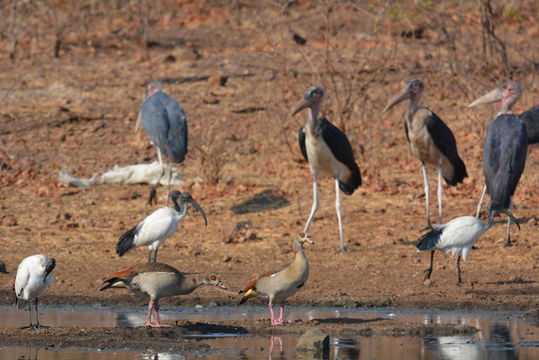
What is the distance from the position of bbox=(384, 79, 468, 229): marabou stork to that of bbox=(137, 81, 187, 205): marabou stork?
2.47 meters

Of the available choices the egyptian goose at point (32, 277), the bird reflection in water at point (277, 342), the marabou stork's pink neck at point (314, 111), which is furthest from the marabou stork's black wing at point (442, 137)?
the egyptian goose at point (32, 277)

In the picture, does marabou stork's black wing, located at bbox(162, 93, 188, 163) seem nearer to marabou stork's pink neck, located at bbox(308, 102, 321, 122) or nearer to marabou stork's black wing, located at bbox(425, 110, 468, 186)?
marabou stork's pink neck, located at bbox(308, 102, 321, 122)

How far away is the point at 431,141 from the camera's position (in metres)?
10.9

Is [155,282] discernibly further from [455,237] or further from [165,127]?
[165,127]

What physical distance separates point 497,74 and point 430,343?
328 inches

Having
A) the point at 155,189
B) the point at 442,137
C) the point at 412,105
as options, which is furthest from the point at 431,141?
the point at 155,189

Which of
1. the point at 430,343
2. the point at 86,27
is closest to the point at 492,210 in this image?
the point at 430,343

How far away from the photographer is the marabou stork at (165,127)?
12.3 metres

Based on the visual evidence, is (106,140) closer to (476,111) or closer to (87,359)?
(476,111)

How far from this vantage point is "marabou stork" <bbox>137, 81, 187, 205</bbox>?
12.3m

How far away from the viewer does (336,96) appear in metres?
12.7

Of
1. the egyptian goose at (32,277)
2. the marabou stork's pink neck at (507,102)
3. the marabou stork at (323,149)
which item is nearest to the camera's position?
the egyptian goose at (32,277)

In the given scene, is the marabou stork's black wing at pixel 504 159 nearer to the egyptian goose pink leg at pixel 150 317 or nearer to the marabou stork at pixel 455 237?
the marabou stork at pixel 455 237

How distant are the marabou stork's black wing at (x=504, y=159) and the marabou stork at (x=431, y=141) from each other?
0.64 metres
